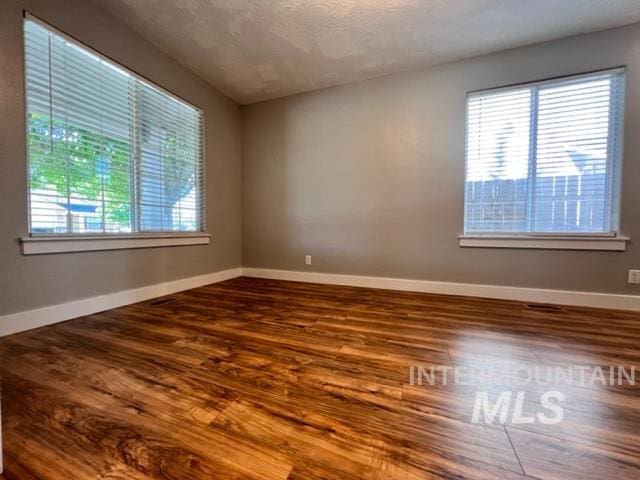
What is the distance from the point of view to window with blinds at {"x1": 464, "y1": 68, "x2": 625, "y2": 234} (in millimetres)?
2295

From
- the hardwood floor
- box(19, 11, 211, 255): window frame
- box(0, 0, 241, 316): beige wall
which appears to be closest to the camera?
the hardwood floor

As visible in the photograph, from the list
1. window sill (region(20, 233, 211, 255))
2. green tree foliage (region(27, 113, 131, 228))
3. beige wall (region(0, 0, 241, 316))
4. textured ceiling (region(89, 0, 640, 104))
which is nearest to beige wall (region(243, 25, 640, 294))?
textured ceiling (region(89, 0, 640, 104))

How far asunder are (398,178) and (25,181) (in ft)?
9.83

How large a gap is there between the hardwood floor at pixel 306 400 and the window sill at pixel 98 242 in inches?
21.0

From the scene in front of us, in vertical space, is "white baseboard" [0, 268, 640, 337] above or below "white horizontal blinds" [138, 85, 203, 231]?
below

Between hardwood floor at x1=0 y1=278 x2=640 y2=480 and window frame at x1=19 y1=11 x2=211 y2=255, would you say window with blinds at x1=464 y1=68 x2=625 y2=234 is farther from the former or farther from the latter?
window frame at x1=19 y1=11 x2=211 y2=255

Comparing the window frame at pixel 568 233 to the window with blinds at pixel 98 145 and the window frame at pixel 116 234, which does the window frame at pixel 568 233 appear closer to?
the window frame at pixel 116 234

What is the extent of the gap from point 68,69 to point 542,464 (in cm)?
329

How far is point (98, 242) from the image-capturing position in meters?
2.16

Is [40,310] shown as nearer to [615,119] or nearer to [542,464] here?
[542,464]

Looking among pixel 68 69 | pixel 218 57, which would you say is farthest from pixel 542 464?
pixel 218 57

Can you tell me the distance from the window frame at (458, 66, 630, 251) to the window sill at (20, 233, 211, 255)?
115 inches

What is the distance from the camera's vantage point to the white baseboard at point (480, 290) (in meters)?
2.31

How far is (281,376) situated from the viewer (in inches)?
48.9
